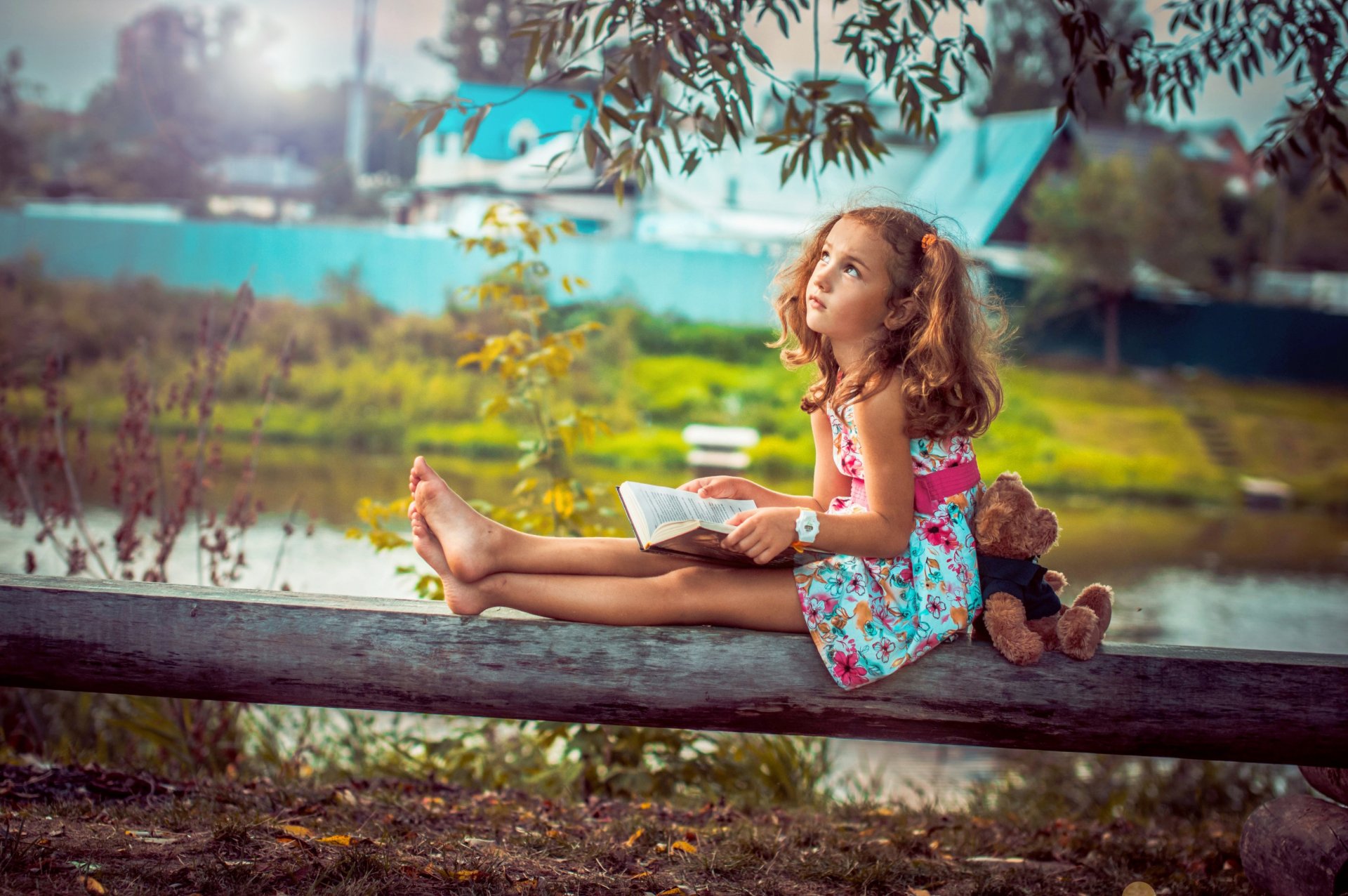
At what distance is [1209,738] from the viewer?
90.4 inches

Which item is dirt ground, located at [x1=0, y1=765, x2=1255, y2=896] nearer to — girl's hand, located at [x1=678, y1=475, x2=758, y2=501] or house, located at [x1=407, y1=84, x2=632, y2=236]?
girl's hand, located at [x1=678, y1=475, x2=758, y2=501]

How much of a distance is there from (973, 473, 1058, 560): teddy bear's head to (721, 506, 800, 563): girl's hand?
48 cm

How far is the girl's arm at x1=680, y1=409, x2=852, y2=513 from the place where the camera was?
2566mm

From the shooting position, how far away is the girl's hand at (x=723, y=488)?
255cm

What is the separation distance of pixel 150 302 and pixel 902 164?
11.6 metres

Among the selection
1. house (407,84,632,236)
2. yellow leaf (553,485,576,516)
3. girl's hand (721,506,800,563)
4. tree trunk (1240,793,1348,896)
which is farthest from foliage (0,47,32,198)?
tree trunk (1240,793,1348,896)

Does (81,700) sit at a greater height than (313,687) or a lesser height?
lesser

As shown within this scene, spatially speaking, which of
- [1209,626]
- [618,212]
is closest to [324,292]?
[618,212]

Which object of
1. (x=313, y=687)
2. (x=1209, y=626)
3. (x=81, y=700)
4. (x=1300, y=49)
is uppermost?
(x=1300, y=49)

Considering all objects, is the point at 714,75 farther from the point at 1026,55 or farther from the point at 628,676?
the point at 1026,55

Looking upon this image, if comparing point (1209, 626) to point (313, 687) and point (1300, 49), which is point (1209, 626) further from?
point (313, 687)

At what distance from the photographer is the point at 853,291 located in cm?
241

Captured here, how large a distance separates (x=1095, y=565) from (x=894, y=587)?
9499 mm

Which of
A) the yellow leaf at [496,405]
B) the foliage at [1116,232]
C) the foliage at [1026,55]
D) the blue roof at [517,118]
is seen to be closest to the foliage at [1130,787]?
the yellow leaf at [496,405]
